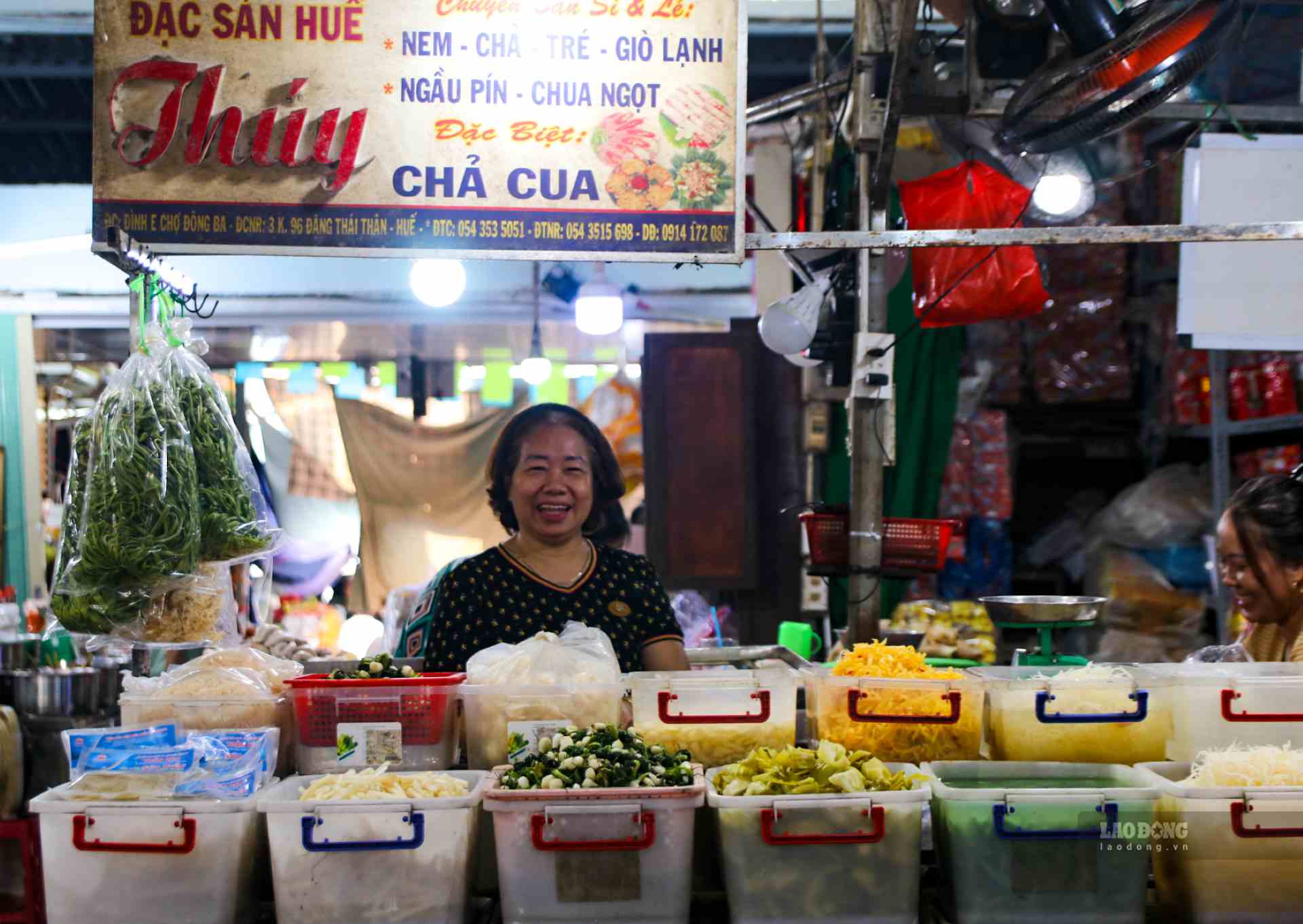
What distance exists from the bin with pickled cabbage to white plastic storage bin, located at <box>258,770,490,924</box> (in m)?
0.46

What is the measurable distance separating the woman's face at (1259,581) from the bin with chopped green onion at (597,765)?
1.91 metres

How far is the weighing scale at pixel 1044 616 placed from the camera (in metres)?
3.07

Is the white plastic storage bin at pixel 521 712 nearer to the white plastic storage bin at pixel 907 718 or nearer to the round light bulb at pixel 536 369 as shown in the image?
the white plastic storage bin at pixel 907 718

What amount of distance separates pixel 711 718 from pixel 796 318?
6.73ft

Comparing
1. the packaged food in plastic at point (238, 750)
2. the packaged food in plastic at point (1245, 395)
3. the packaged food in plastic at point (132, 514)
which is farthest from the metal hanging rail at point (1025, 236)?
the packaged food in plastic at point (1245, 395)

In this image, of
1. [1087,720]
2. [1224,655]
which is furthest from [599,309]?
[1087,720]

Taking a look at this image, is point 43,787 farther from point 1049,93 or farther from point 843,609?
point 1049,93

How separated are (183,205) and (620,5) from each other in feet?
3.35

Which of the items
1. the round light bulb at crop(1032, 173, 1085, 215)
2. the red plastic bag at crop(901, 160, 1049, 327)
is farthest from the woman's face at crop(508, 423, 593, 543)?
the round light bulb at crop(1032, 173, 1085, 215)

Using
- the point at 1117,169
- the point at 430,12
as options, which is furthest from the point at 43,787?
the point at 1117,169

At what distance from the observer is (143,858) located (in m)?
1.97

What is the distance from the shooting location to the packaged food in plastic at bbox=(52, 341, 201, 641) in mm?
2338

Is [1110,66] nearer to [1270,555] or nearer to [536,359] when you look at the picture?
[1270,555]

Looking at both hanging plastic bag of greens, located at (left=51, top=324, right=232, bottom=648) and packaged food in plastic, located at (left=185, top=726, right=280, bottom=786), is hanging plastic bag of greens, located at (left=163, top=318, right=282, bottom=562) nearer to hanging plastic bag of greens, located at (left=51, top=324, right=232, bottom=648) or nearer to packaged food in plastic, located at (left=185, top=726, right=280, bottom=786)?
hanging plastic bag of greens, located at (left=51, top=324, right=232, bottom=648)
